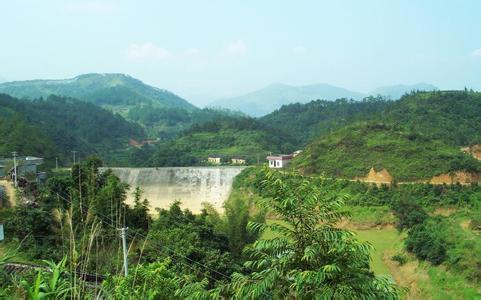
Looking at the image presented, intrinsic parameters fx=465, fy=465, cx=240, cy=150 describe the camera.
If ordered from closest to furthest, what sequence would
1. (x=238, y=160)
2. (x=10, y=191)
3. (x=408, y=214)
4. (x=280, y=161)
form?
1. (x=10, y=191)
2. (x=408, y=214)
3. (x=280, y=161)
4. (x=238, y=160)

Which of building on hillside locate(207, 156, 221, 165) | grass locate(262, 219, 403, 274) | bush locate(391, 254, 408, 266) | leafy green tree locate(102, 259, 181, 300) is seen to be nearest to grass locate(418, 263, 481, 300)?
bush locate(391, 254, 408, 266)

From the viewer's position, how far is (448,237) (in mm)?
15461

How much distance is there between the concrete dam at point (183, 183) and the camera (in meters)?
31.5

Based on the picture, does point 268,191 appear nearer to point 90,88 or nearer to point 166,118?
point 166,118

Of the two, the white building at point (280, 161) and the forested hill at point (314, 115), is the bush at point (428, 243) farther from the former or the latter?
the forested hill at point (314, 115)

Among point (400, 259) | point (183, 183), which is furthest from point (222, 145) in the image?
point (400, 259)

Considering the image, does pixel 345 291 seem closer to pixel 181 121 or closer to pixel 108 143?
pixel 108 143

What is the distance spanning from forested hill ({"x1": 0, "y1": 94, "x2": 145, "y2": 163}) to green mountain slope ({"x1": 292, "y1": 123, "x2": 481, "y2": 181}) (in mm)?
18660

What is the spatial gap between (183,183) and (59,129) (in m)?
22.4

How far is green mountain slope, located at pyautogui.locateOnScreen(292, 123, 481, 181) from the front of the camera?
24.6 m

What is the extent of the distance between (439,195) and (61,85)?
15069 cm

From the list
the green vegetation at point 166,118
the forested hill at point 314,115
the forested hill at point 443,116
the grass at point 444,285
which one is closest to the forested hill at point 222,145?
the forested hill at point 443,116

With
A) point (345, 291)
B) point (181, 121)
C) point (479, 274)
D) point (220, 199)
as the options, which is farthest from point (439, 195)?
point (181, 121)

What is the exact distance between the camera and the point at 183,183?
Answer: 3272 centimetres
